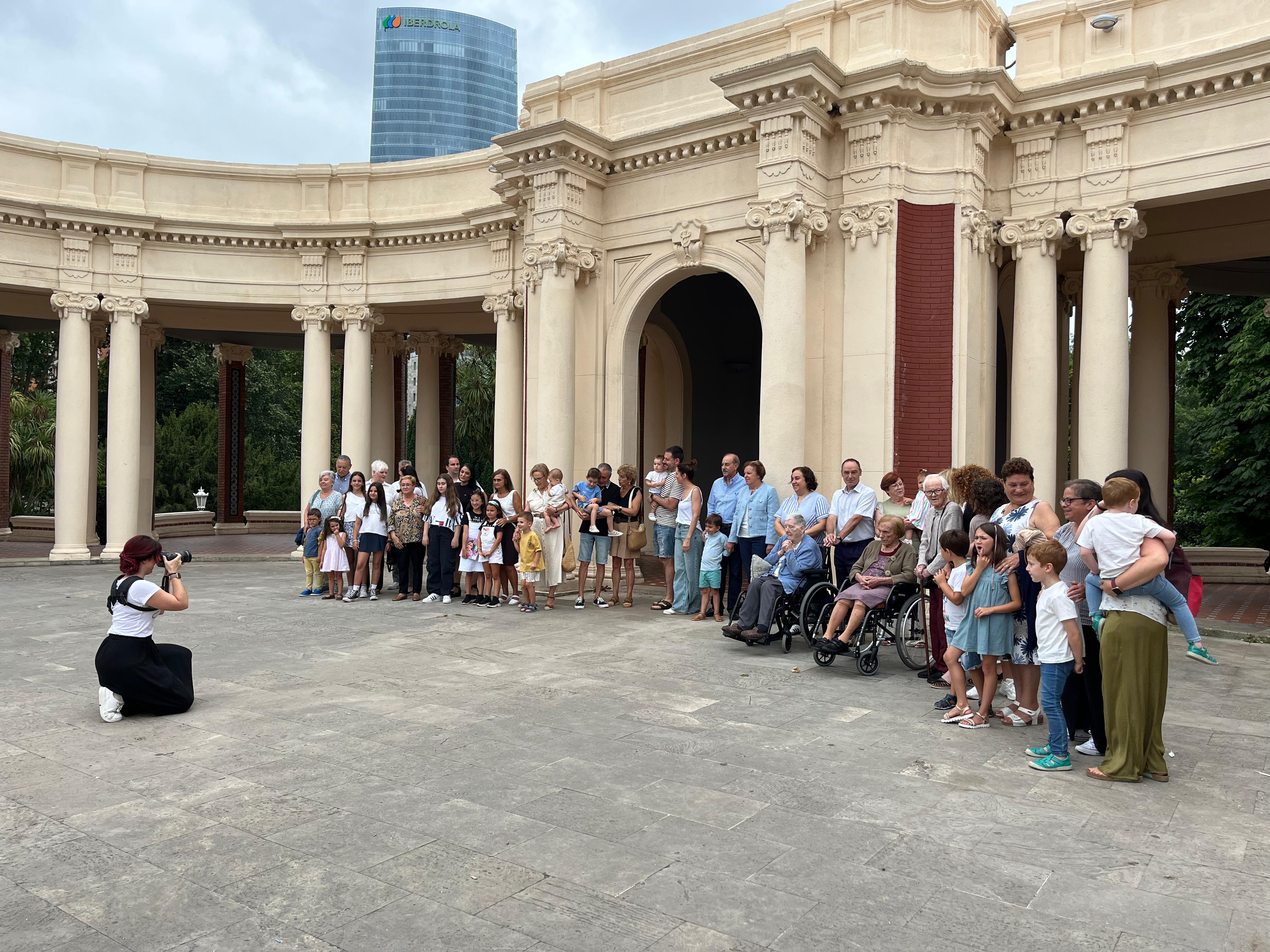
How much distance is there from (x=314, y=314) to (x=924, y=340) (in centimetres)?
1177

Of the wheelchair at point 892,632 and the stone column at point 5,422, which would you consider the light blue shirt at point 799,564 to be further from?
the stone column at point 5,422

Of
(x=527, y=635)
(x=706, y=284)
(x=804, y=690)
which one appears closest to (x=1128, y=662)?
(x=804, y=690)

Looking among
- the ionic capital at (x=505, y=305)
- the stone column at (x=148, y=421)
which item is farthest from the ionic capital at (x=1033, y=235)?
the stone column at (x=148, y=421)

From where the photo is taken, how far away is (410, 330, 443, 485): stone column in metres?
21.4

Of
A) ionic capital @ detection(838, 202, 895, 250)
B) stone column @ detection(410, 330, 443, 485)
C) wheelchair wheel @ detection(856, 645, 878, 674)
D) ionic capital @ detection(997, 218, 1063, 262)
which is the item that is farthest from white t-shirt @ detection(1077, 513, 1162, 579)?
stone column @ detection(410, 330, 443, 485)

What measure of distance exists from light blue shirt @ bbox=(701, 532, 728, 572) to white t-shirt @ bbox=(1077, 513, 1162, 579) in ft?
17.3

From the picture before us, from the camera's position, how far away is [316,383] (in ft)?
58.2

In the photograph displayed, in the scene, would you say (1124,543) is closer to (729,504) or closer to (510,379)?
(729,504)

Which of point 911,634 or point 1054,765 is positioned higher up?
point 911,634

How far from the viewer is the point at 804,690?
23.0 feet

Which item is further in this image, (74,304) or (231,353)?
(231,353)

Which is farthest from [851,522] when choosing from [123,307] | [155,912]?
[123,307]

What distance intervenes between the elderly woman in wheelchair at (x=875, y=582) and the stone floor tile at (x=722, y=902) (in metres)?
4.06

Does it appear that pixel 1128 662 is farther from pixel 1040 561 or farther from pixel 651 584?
pixel 651 584
